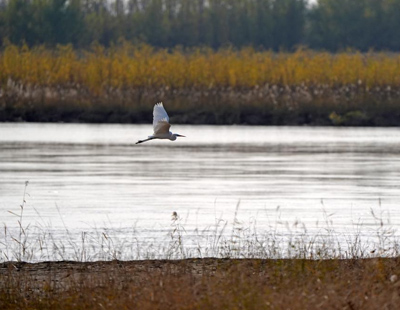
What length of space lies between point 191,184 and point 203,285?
10.7 meters

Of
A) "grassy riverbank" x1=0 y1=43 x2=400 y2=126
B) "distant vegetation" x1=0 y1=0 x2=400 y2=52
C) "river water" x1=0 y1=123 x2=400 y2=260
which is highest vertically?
"distant vegetation" x1=0 y1=0 x2=400 y2=52

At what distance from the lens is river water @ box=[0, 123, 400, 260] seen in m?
13.9

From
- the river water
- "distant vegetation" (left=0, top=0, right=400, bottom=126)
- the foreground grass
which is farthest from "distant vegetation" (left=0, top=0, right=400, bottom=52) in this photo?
the foreground grass

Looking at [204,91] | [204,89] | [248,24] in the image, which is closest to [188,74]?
[204,89]

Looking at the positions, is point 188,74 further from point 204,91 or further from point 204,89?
point 204,91

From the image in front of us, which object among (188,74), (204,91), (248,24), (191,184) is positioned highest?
(248,24)

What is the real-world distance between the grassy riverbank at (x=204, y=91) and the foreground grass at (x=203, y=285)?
27382 mm

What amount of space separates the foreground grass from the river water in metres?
1.04

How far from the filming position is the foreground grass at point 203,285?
785 cm

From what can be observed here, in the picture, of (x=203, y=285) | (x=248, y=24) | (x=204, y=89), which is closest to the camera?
(x=203, y=285)

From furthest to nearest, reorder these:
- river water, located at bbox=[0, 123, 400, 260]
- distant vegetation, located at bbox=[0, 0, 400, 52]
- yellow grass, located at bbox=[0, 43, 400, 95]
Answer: distant vegetation, located at bbox=[0, 0, 400, 52] → yellow grass, located at bbox=[0, 43, 400, 95] → river water, located at bbox=[0, 123, 400, 260]

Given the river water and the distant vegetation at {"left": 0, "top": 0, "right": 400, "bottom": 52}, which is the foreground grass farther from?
the distant vegetation at {"left": 0, "top": 0, "right": 400, "bottom": 52}

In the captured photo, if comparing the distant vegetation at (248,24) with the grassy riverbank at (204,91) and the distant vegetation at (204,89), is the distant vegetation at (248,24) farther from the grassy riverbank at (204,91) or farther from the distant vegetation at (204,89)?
the grassy riverbank at (204,91)

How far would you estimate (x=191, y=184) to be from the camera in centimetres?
1950
